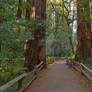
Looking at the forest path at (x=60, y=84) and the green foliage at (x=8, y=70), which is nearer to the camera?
the forest path at (x=60, y=84)

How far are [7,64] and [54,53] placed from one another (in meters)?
32.4

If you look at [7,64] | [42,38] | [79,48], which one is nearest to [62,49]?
[79,48]

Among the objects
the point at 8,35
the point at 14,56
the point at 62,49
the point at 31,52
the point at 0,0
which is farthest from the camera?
the point at 62,49

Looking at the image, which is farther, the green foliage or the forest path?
the green foliage

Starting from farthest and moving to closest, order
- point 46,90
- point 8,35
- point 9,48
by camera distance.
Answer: point 9,48 → point 46,90 → point 8,35

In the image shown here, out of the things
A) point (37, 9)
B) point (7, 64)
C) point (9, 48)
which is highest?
point (37, 9)

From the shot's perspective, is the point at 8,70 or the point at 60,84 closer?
the point at 60,84

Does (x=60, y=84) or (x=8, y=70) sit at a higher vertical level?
(x=8, y=70)

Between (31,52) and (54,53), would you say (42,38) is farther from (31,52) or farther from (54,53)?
(54,53)

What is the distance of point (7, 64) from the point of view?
916 cm

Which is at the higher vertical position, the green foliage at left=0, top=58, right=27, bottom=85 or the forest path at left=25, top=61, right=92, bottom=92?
the green foliage at left=0, top=58, right=27, bottom=85

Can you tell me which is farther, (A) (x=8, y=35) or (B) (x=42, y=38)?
(B) (x=42, y=38)

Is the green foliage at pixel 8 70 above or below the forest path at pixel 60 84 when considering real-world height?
above

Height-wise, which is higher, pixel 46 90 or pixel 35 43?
pixel 35 43
